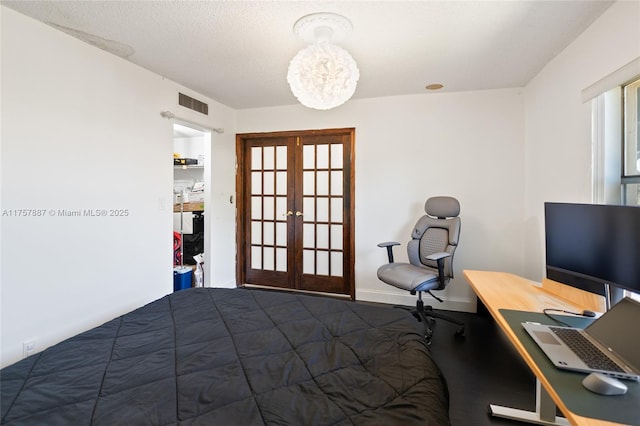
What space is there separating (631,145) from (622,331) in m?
1.35

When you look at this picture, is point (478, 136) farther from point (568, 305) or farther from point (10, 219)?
point (10, 219)

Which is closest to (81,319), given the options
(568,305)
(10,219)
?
(10,219)

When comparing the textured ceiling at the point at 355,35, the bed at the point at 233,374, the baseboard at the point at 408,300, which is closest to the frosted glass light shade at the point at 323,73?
the textured ceiling at the point at 355,35

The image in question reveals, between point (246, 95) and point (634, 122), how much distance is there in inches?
128

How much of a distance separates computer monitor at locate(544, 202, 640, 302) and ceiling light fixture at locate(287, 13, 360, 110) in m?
1.45

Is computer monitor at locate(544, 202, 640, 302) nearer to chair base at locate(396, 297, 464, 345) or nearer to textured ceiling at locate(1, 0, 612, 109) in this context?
chair base at locate(396, 297, 464, 345)

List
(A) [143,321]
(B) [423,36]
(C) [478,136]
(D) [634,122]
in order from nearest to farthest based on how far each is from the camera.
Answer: (A) [143,321] → (D) [634,122] → (B) [423,36] → (C) [478,136]

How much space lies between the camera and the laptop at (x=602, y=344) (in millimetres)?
954

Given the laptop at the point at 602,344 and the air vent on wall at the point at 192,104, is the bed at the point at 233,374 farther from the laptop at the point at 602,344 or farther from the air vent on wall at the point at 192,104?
the air vent on wall at the point at 192,104

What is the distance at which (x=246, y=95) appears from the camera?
11.0 ft

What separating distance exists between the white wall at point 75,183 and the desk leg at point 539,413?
2.83m

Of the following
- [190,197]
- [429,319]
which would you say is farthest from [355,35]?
[190,197]

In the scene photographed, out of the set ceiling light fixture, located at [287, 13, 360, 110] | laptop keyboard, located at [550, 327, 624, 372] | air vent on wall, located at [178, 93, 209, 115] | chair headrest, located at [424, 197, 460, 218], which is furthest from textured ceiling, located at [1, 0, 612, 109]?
laptop keyboard, located at [550, 327, 624, 372]

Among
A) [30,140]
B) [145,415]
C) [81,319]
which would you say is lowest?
[81,319]
